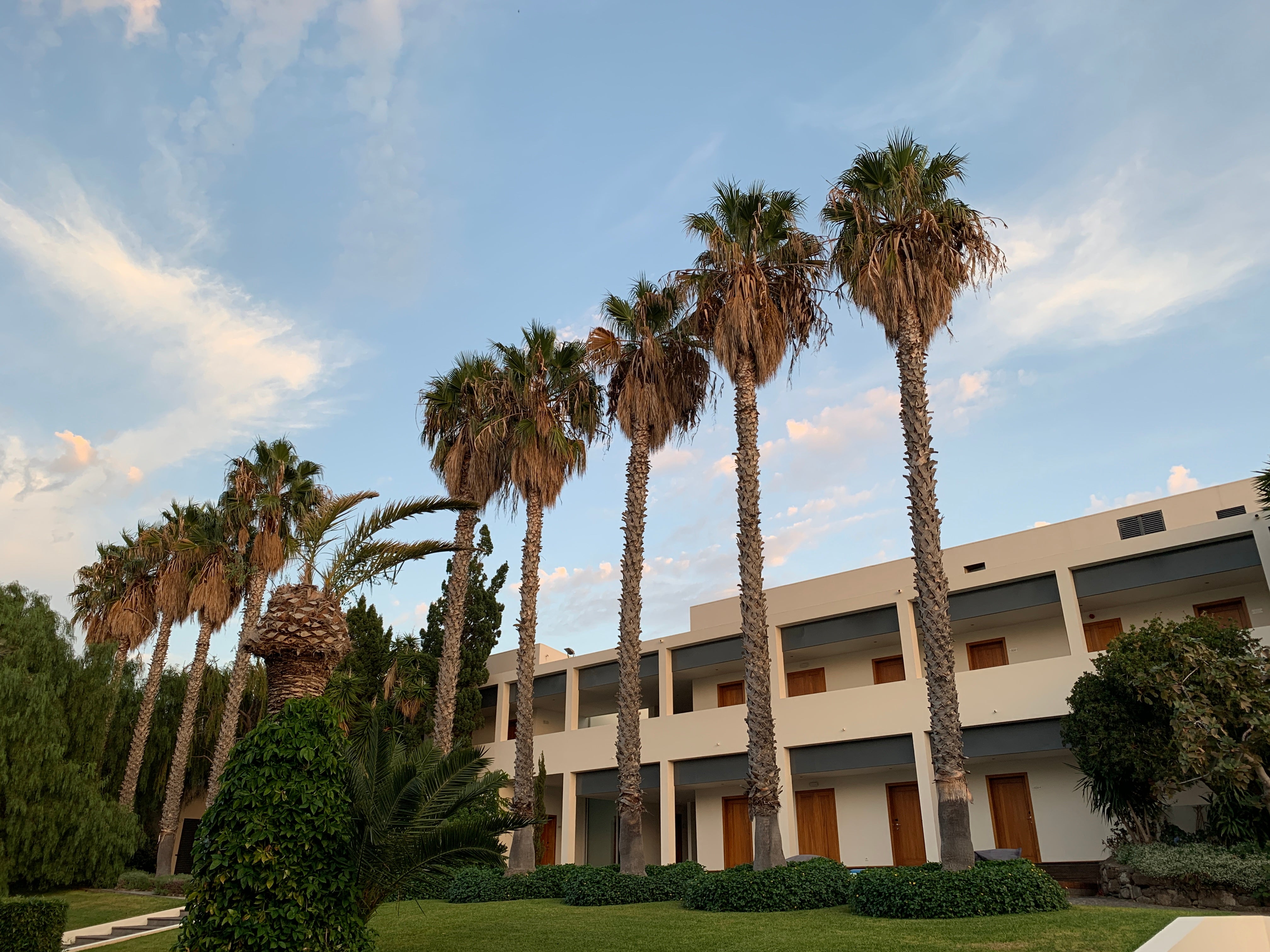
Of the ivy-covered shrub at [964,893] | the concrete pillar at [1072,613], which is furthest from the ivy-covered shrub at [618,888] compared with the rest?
the concrete pillar at [1072,613]

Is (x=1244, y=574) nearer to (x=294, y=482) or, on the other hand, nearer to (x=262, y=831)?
(x=262, y=831)

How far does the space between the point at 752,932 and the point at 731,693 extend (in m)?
15.5

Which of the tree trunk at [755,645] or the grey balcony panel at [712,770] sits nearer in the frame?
the tree trunk at [755,645]

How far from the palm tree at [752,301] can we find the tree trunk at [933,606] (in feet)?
10.5

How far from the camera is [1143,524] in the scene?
20000mm

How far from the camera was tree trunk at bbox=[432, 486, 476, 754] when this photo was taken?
22.6m

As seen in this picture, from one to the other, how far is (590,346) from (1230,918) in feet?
52.7

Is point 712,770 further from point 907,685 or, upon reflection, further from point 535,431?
point 535,431

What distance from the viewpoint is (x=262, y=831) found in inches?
282

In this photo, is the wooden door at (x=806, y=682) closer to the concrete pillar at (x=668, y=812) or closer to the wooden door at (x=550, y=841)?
the concrete pillar at (x=668, y=812)

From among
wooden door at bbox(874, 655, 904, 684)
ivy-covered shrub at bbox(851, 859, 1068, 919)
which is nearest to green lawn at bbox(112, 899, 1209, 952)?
ivy-covered shrub at bbox(851, 859, 1068, 919)

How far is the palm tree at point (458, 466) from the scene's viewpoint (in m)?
23.0

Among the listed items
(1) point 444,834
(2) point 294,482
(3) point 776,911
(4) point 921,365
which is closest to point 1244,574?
(4) point 921,365

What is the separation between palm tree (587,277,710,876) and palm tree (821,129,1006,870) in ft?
15.2
